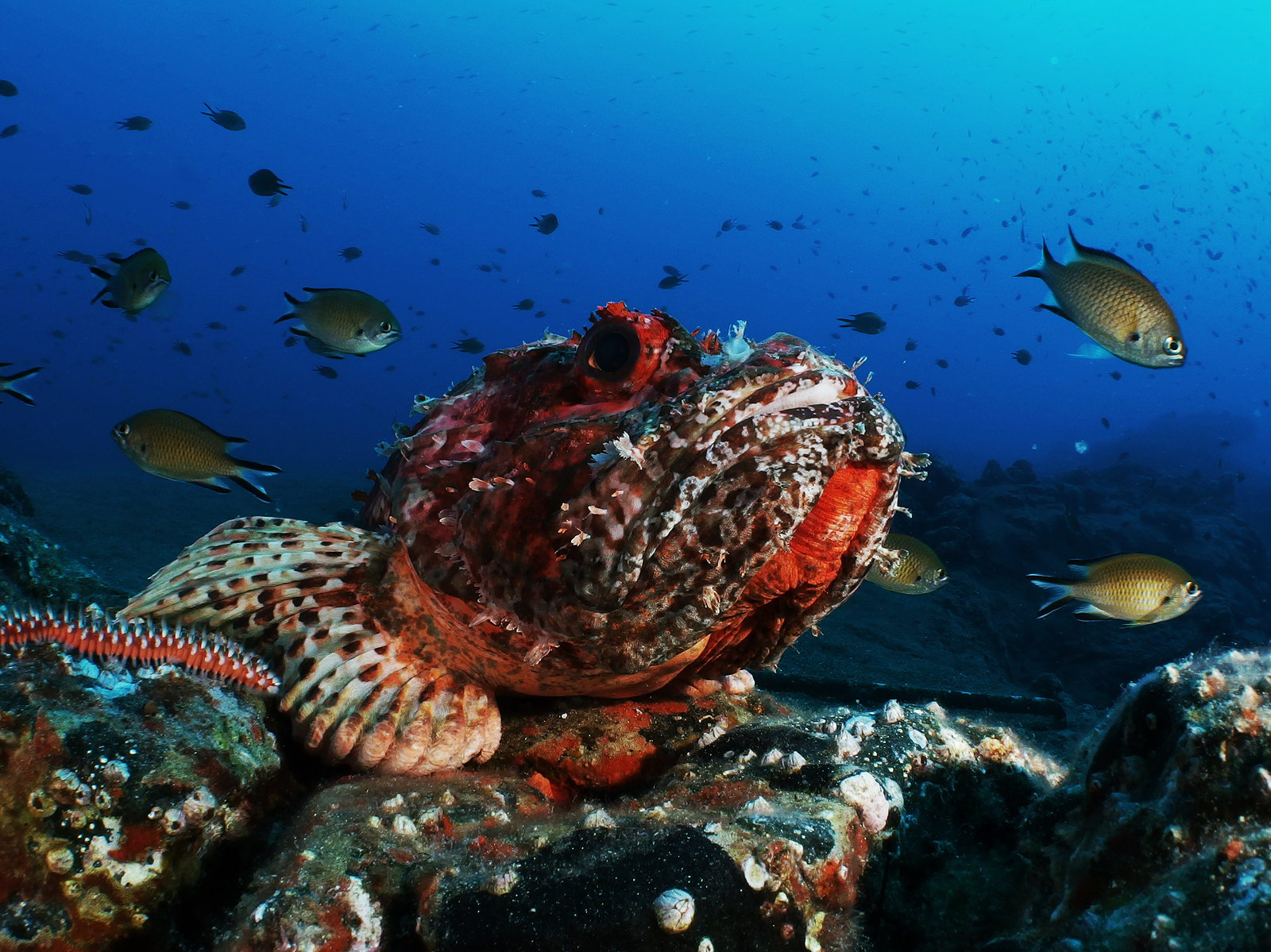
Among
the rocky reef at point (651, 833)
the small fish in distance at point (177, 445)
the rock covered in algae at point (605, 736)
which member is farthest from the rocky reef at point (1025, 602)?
the small fish in distance at point (177, 445)

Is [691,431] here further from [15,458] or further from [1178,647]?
[15,458]

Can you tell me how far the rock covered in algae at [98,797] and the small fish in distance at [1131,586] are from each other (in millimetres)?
6312

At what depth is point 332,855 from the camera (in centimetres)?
203

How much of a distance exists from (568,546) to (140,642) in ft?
5.16

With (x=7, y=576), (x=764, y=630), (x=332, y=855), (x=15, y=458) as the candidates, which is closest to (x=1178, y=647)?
(x=764, y=630)

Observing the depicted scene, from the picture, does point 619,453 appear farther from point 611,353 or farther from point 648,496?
point 611,353

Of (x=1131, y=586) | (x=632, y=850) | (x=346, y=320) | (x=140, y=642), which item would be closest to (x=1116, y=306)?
(x=1131, y=586)

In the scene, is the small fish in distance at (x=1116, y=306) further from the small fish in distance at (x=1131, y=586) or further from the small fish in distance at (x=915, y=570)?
the small fish in distance at (x=915, y=570)

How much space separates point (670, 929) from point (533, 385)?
2093mm

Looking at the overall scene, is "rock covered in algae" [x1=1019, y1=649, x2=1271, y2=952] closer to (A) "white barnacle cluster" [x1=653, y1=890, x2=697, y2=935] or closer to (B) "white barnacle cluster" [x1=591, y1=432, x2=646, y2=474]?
(A) "white barnacle cluster" [x1=653, y1=890, x2=697, y2=935]

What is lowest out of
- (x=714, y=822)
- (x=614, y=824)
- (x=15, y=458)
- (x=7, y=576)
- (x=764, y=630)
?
(x=15, y=458)

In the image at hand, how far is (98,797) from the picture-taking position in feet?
6.16

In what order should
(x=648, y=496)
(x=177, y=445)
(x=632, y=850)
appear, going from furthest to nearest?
1. (x=177, y=445)
2. (x=648, y=496)
3. (x=632, y=850)

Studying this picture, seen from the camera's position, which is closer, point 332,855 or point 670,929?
point 670,929
